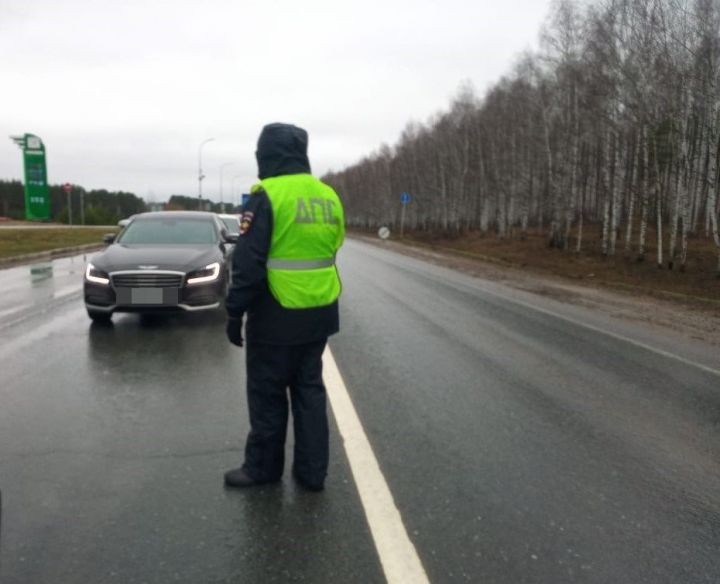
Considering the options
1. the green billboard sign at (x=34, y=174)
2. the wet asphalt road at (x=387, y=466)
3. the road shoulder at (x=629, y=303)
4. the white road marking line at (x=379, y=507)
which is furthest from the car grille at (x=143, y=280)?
the green billboard sign at (x=34, y=174)

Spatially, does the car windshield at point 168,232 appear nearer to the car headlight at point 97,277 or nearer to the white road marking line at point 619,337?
the car headlight at point 97,277

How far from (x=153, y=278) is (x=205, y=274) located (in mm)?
723

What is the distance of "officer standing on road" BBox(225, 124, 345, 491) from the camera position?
3.32 m

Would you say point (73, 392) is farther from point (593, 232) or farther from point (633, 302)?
point (593, 232)

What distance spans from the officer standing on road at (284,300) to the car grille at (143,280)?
4849mm

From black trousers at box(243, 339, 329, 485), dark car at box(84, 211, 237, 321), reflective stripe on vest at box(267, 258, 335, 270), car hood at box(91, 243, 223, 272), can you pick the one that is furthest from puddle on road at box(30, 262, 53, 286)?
reflective stripe on vest at box(267, 258, 335, 270)

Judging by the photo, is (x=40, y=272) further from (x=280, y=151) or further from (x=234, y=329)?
(x=280, y=151)

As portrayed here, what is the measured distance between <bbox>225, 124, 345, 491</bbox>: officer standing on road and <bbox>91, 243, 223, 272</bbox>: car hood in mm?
5047

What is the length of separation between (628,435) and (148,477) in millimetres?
3400

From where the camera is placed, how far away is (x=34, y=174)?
36.5m

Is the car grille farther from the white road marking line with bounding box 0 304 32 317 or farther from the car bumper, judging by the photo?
the white road marking line with bounding box 0 304 32 317

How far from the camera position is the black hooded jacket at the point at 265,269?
10.8 feet

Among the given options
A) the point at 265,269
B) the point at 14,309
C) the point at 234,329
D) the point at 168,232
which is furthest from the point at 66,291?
the point at 265,269

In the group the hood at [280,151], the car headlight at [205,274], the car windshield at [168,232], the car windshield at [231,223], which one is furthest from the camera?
the car windshield at [231,223]
